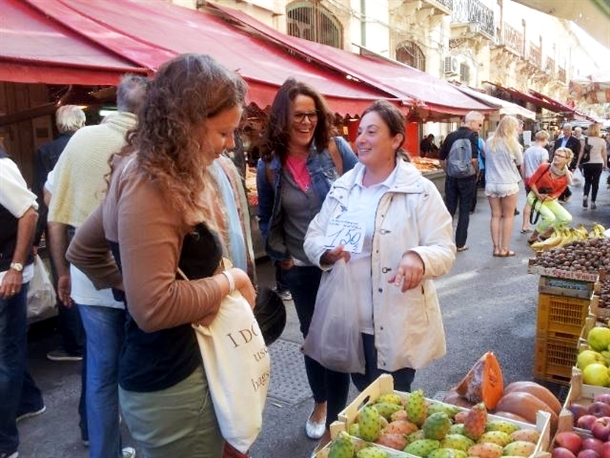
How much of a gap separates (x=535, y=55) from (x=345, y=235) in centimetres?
3872

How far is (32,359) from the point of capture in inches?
175

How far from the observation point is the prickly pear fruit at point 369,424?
1.94 meters

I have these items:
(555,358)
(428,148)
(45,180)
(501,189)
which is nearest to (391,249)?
(555,358)

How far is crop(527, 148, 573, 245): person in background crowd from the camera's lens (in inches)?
295

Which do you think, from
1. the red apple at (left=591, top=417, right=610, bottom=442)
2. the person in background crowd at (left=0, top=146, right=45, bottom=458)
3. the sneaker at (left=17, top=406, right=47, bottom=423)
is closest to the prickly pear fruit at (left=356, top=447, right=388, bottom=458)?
the red apple at (left=591, top=417, right=610, bottom=442)

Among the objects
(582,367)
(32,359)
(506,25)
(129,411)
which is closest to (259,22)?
(32,359)

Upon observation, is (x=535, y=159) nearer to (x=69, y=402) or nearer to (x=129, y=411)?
(x=69, y=402)

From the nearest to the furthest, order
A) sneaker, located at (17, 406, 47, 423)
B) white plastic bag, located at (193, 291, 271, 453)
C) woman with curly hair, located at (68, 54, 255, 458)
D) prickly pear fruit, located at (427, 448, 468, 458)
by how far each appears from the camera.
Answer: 1. woman with curly hair, located at (68, 54, 255, 458)
2. white plastic bag, located at (193, 291, 271, 453)
3. prickly pear fruit, located at (427, 448, 468, 458)
4. sneaker, located at (17, 406, 47, 423)

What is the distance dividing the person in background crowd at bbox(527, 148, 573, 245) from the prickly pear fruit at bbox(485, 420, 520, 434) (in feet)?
19.9

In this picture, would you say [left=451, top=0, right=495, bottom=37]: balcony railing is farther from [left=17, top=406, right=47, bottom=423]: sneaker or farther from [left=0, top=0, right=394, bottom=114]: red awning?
[left=17, top=406, right=47, bottom=423]: sneaker

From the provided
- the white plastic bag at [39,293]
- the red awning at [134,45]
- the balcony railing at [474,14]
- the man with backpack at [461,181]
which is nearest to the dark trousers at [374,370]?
the white plastic bag at [39,293]

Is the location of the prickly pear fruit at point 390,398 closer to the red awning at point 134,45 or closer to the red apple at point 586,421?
the red apple at point 586,421

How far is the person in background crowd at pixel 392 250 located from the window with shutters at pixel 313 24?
1004cm

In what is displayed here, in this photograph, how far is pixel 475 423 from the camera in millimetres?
1927
